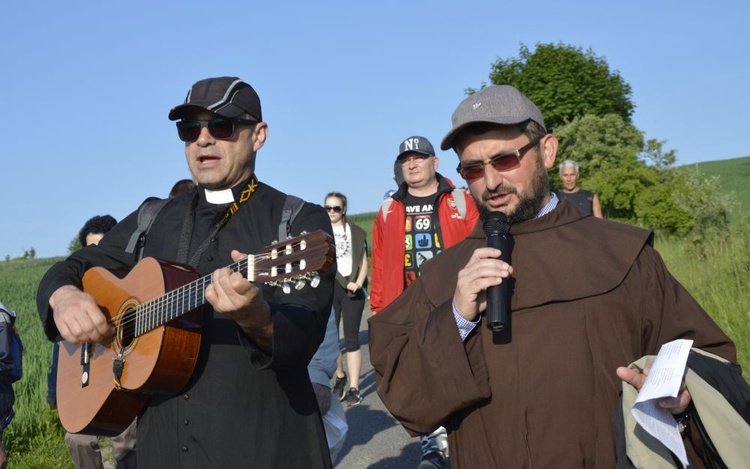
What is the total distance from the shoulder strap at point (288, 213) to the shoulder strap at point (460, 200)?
4200 millimetres

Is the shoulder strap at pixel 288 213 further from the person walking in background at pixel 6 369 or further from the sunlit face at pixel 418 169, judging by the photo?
the sunlit face at pixel 418 169

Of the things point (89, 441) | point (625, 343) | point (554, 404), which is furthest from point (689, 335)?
point (89, 441)

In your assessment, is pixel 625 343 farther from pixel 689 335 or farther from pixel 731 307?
pixel 731 307

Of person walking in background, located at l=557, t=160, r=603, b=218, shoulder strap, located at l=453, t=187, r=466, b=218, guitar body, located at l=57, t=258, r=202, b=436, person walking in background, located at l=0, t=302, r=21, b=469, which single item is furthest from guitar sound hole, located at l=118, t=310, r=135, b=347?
person walking in background, located at l=557, t=160, r=603, b=218

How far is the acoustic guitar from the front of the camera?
9.41ft

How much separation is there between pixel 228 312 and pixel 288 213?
674 millimetres

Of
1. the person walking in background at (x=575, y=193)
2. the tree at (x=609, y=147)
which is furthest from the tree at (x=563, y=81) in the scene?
the person walking in background at (x=575, y=193)

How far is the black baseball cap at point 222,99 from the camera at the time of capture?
3.46 meters

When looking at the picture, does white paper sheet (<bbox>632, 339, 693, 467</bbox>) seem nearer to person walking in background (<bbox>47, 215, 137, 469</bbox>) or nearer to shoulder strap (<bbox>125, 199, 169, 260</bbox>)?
shoulder strap (<bbox>125, 199, 169, 260</bbox>)

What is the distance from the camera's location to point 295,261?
112 inches

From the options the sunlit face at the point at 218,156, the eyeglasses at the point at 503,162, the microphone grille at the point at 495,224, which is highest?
the sunlit face at the point at 218,156

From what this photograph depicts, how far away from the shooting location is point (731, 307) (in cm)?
810

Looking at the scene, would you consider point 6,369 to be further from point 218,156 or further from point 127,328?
point 218,156

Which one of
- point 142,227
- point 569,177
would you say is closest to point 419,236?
point 142,227
